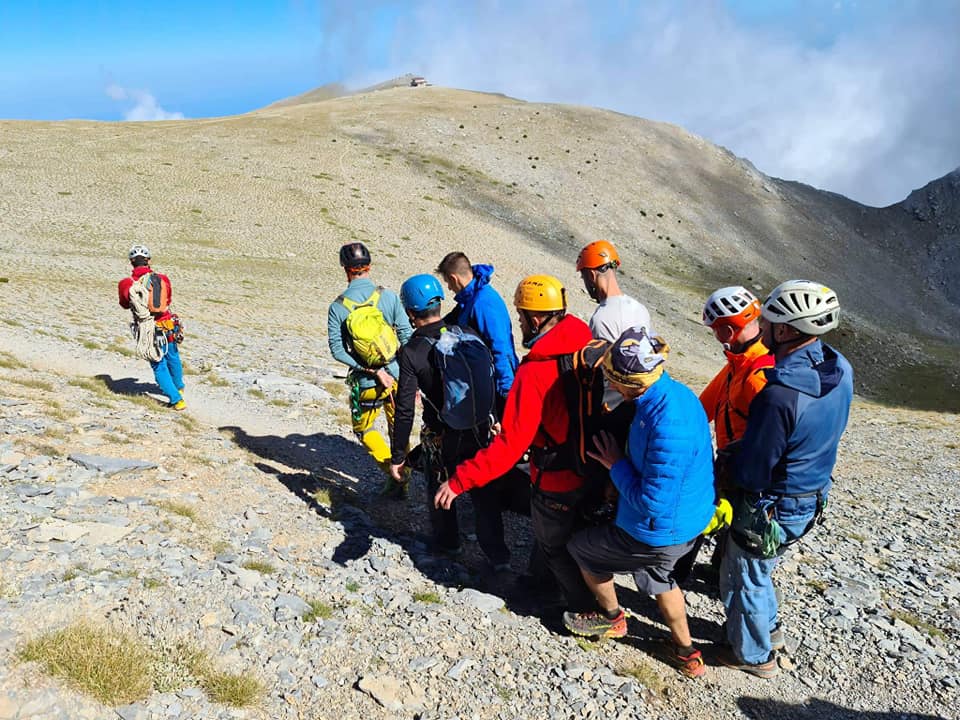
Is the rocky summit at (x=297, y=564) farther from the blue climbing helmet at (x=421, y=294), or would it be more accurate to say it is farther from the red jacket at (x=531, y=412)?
the blue climbing helmet at (x=421, y=294)

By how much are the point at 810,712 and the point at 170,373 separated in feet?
40.4

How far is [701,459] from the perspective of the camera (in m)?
5.52

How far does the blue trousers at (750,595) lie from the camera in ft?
20.4

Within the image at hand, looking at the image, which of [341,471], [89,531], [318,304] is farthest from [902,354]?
[89,531]

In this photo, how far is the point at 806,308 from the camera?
231 inches

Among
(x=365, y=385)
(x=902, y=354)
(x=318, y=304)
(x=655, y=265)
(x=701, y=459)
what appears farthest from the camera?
(x=655, y=265)

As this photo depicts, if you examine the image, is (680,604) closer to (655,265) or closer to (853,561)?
(853,561)

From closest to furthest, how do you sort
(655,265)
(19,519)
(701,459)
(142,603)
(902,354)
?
(701,459) → (142,603) → (19,519) → (902,354) → (655,265)

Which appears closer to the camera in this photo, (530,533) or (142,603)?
(142,603)

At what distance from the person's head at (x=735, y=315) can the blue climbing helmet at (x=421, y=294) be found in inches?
112

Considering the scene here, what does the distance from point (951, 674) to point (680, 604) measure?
122 inches

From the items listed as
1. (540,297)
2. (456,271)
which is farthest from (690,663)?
(456,271)

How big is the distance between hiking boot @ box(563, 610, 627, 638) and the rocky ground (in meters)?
0.15

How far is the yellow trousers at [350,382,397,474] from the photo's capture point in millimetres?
9078
